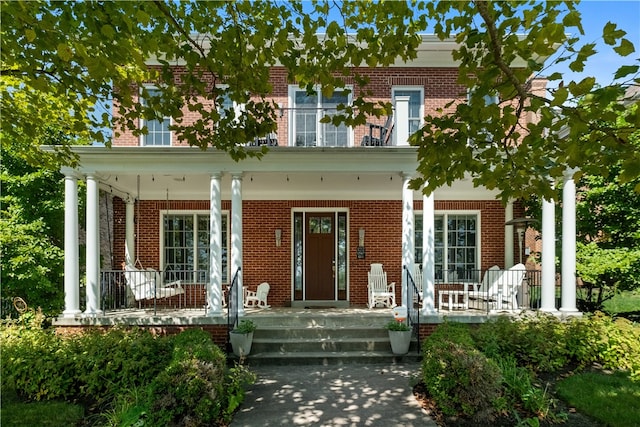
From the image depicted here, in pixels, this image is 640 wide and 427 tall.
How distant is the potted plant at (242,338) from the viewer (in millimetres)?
6879

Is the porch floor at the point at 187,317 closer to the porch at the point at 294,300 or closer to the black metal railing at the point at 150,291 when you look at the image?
the porch at the point at 294,300

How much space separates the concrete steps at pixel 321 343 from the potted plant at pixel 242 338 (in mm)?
195

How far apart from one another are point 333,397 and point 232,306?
3.26 metres

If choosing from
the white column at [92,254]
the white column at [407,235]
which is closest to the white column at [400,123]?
the white column at [407,235]

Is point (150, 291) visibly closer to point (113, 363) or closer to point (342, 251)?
point (113, 363)

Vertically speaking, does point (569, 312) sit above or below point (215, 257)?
below

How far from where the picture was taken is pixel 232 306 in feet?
26.0

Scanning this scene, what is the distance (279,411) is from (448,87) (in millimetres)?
9250

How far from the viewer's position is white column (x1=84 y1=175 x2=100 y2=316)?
7781 millimetres

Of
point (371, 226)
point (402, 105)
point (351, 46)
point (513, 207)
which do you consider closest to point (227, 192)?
point (371, 226)

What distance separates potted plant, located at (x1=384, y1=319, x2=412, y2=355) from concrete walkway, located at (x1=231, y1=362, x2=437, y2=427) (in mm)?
281

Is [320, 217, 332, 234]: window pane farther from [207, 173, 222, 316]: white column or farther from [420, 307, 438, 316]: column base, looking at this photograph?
[420, 307, 438, 316]: column base

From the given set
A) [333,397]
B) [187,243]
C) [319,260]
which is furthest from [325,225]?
[333,397]

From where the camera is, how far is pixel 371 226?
438 inches
